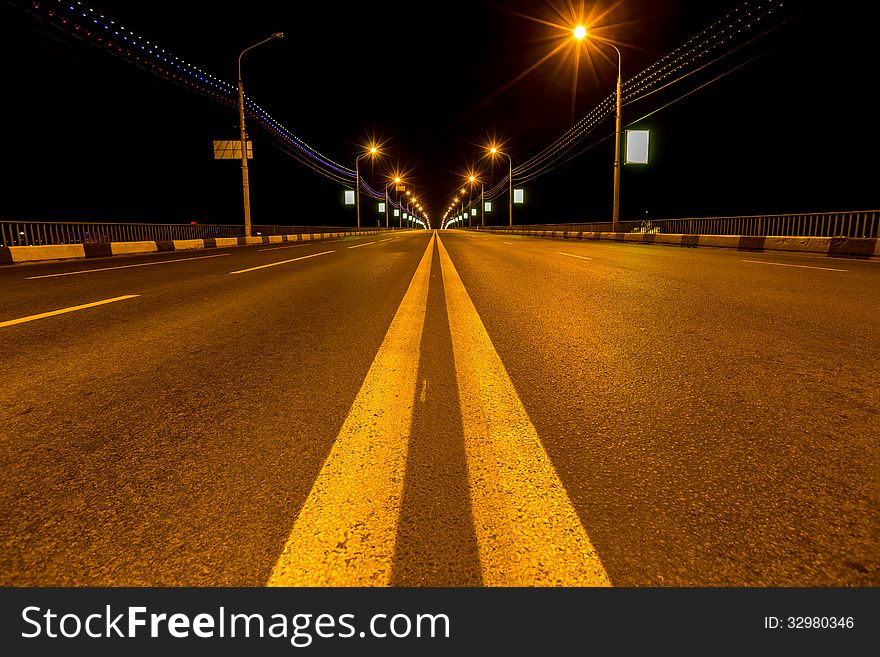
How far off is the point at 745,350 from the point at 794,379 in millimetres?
669

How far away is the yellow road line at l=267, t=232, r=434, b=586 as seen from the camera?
49.1 inches

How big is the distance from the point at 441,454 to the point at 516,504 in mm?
404

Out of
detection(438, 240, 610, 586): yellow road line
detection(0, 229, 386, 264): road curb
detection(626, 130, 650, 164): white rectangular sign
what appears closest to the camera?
detection(438, 240, 610, 586): yellow road line

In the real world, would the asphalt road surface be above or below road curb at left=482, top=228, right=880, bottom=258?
below

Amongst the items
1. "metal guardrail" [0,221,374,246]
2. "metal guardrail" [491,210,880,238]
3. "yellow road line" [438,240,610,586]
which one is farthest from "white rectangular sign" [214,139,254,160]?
"yellow road line" [438,240,610,586]

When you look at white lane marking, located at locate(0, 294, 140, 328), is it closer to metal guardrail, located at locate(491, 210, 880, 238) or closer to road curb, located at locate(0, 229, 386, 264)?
road curb, located at locate(0, 229, 386, 264)

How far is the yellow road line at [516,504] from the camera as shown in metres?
1.25

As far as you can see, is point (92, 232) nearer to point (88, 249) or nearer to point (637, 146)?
point (88, 249)

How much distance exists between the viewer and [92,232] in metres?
18.7

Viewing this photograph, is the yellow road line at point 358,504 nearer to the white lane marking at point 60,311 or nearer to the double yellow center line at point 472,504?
the double yellow center line at point 472,504

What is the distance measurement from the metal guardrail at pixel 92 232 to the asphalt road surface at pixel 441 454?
42.9 feet

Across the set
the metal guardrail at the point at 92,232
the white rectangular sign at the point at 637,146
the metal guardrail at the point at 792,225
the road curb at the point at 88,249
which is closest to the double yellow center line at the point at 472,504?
the road curb at the point at 88,249

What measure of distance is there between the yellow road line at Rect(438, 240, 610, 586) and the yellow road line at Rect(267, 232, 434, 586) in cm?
25

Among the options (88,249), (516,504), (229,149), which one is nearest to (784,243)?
(516,504)
